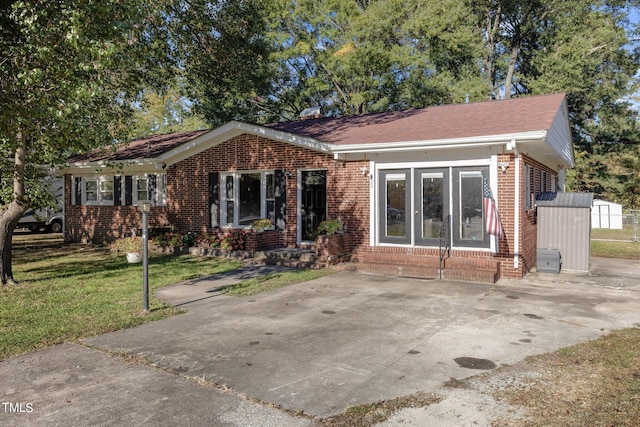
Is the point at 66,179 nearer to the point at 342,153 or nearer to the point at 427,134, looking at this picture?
the point at 342,153

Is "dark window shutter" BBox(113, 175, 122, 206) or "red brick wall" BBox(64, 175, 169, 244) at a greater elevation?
"dark window shutter" BBox(113, 175, 122, 206)

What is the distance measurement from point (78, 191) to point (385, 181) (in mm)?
13702

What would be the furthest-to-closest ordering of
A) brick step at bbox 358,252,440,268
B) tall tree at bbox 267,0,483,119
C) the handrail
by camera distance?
tall tree at bbox 267,0,483,119
the handrail
brick step at bbox 358,252,440,268

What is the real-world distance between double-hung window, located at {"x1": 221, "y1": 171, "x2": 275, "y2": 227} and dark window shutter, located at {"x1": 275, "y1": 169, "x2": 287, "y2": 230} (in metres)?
0.26

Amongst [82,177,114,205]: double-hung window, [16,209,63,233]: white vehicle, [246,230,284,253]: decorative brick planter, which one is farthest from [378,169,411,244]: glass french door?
[16,209,63,233]: white vehicle

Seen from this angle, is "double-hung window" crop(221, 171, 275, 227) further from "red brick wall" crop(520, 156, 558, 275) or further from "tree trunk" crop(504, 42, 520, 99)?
"tree trunk" crop(504, 42, 520, 99)

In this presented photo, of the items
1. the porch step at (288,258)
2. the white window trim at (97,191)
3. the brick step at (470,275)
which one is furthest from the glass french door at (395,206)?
the white window trim at (97,191)

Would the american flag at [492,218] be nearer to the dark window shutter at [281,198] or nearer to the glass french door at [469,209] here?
the glass french door at [469,209]

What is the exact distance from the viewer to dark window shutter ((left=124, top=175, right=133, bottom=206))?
1677 centimetres

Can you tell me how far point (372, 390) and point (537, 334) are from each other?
297cm

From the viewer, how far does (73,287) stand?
8961 millimetres

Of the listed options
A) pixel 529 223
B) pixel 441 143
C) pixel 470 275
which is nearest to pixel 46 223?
pixel 441 143

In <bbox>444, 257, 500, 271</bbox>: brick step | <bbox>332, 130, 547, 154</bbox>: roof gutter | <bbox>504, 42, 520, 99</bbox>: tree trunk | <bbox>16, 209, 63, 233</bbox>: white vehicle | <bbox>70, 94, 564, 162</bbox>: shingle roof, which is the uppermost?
<bbox>504, 42, 520, 99</bbox>: tree trunk

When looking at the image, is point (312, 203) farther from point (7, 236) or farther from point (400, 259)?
point (7, 236)
